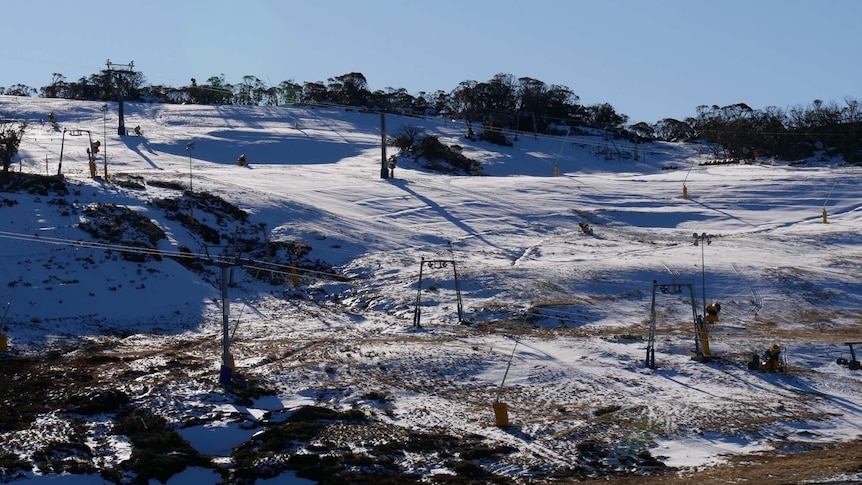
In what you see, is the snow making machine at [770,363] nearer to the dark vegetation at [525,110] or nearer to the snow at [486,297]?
the snow at [486,297]

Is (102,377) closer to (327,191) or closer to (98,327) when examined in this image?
(98,327)

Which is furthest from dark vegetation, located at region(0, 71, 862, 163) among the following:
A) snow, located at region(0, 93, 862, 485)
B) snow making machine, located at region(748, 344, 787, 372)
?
snow making machine, located at region(748, 344, 787, 372)

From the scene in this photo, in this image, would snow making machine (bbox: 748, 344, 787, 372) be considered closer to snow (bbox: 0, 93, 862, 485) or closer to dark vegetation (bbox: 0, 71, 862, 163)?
snow (bbox: 0, 93, 862, 485)

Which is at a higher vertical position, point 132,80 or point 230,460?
point 132,80

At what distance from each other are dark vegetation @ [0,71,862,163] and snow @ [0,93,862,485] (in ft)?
39.3

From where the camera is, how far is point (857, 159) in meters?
69.9

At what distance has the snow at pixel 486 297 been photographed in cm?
2309

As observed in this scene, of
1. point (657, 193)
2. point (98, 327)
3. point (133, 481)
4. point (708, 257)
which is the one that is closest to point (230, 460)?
point (133, 481)

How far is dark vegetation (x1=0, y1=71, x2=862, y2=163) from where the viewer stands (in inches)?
2968

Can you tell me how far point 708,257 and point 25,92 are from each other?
3234 inches

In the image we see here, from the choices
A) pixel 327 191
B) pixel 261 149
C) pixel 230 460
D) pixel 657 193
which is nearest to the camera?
pixel 230 460

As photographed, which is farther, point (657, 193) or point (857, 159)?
point (857, 159)

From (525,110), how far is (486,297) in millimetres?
60575

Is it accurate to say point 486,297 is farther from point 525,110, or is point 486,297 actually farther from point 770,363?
point 525,110
